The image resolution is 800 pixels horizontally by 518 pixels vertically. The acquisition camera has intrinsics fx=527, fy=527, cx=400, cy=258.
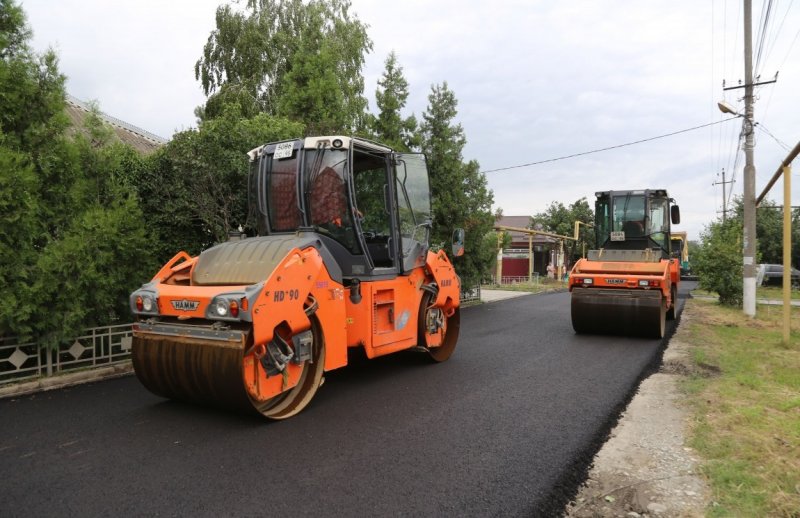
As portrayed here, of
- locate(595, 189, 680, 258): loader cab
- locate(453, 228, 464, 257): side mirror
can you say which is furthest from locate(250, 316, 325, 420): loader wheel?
locate(595, 189, 680, 258): loader cab

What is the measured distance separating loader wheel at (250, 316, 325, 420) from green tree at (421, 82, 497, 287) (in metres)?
9.52

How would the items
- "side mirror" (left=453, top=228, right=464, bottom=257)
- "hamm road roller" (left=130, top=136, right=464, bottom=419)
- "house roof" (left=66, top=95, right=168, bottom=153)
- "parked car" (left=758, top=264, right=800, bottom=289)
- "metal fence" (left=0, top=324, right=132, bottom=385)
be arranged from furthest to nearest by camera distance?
"parked car" (left=758, top=264, right=800, bottom=289)
"house roof" (left=66, top=95, right=168, bottom=153)
"side mirror" (left=453, top=228, right=464, bottom=257)
"metal fence" (left=0, top=324, right=132, bottom=385)
"hamm road roller" (left=130, top=136, right=464, bottom=419)

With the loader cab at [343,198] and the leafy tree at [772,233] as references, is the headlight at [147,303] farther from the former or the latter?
the leafy tree at [772,233]

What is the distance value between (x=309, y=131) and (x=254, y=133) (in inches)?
105

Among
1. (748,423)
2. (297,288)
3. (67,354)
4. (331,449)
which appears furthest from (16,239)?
(748,423)

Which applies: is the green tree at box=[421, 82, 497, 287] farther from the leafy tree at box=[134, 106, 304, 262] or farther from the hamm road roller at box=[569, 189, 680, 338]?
the leafy tree at box=[134, 106, 304, 262]

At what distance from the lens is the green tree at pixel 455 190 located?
46.6 ft

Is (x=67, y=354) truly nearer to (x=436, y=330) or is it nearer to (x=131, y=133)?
(x=436, y=330)

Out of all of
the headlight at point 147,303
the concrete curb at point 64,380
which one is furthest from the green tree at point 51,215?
the headlight at point 147,303

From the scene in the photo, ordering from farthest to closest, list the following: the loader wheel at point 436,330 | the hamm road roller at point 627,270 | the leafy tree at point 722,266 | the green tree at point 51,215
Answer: the leafy tree at point 722,266, the hamm road roller at point 627,270, the loader wheel at point 436,330, the green tree at point 51,215

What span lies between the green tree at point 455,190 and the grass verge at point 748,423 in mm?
6851

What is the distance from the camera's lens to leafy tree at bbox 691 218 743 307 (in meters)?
15.6

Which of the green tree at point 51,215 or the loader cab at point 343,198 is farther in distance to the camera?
the loader cab at point 343,198

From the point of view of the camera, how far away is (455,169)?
14227mm
